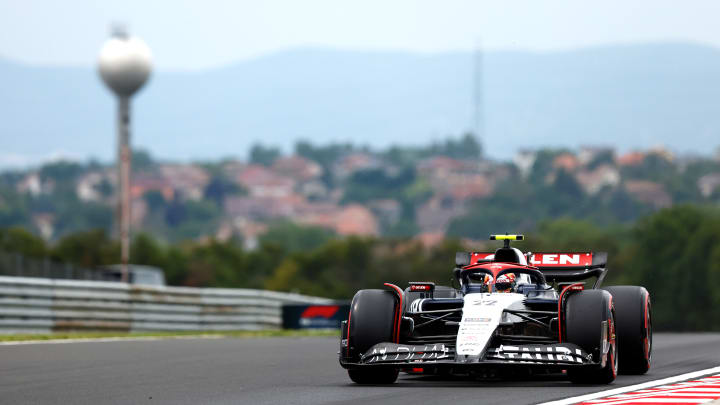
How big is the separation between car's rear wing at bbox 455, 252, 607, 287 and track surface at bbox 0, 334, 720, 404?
1377mm

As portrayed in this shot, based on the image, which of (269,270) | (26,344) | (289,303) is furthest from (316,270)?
(26,344)

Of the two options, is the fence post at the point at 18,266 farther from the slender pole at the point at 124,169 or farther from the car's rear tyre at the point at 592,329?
the car's rear tyre at the point at 592,329

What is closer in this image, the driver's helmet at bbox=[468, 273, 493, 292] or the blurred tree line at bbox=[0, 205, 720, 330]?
the driver's helmet at bbox=[468, 273, 493, 292]

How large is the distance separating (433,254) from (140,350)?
145 meters

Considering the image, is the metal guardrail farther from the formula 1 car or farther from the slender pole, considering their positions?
the formula 1 car

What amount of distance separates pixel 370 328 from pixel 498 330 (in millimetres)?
1194

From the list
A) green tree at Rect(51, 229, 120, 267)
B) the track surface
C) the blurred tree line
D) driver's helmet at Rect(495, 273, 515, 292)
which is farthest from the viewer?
green tree at Rect(51, 229, 120, 267)

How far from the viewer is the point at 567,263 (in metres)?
17.6

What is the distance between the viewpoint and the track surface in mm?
12078

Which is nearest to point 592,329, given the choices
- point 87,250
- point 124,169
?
point 124,169

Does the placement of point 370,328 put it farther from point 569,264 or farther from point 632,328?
point 569,264

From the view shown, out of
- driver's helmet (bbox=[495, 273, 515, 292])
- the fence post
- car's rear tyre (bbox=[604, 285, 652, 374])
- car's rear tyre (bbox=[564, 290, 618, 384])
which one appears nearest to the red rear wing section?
car's rear tyre (bbox=[604, 285, 652, 374])

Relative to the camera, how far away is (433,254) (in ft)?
538

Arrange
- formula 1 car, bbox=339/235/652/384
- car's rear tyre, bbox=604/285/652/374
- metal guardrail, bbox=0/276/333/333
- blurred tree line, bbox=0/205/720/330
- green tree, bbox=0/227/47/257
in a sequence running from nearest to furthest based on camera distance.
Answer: formula 1 car, bbox=339/235/652/384
car's rear tyre, bbox=604/285/652/374
metal guardrail, bbox=0/276/333/333
blurred tree line, bbox=0/205/720/330
green tree, bbox=0/227/47/257
